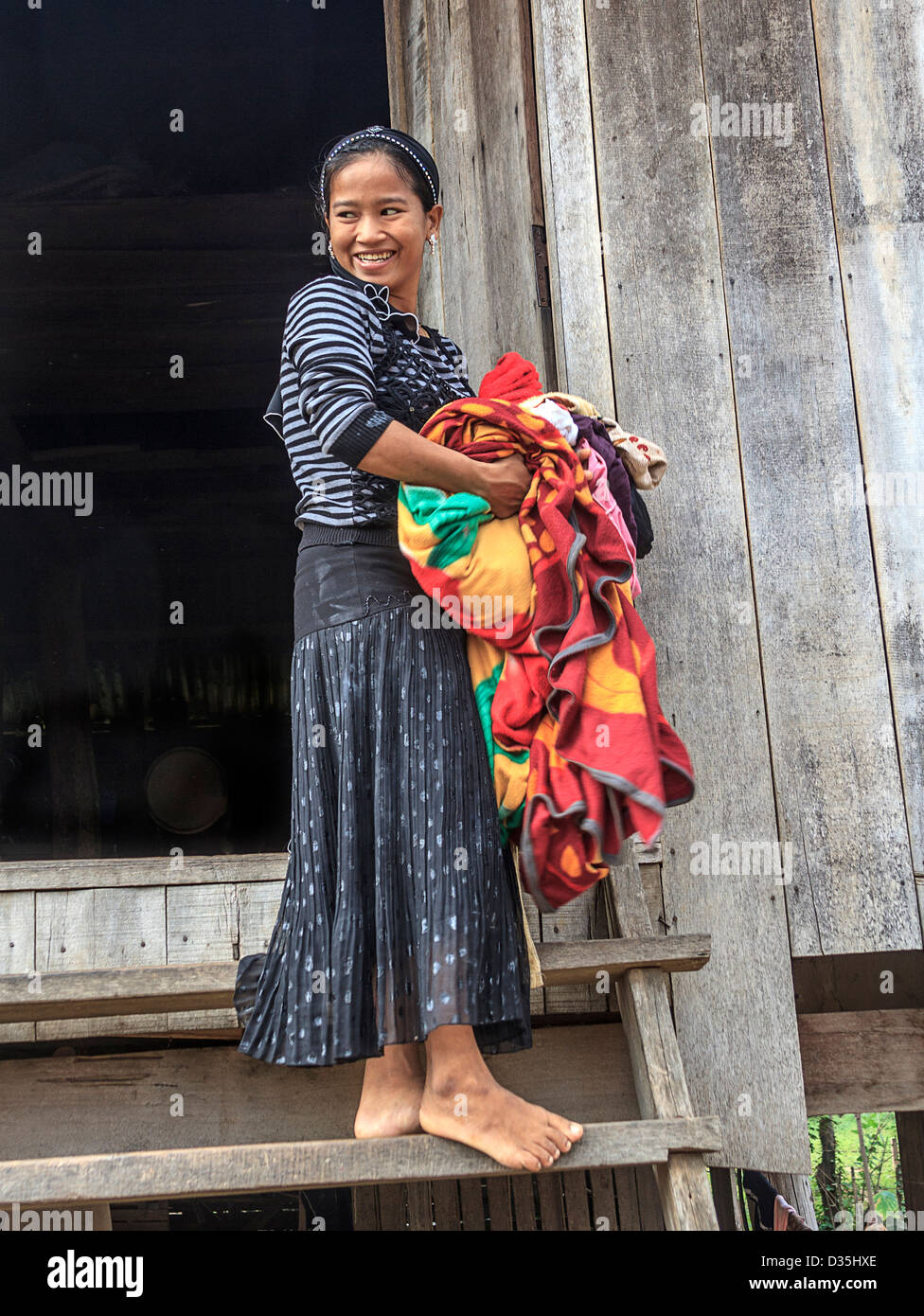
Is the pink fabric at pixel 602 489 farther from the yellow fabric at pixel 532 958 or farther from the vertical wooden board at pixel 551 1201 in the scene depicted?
the vertical wooden board at pixel 551 1201

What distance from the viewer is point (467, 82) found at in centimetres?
294

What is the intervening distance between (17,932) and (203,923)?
36 centimetres

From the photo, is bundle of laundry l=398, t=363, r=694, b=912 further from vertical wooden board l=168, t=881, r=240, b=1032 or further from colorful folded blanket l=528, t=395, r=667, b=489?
vertical wooden board l=168, t=881, r=240, b=1032

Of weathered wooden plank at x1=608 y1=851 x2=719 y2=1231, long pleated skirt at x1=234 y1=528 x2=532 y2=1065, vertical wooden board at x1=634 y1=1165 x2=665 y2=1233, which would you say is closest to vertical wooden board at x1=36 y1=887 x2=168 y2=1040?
long pleated skirt at x1=234 y1=528 x2=532 y2=1065

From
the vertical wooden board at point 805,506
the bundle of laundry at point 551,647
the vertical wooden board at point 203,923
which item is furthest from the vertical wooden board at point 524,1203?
the bundle of laundry at point 551,647

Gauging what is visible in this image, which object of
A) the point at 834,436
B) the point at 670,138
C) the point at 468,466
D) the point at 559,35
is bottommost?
the point at 468,466

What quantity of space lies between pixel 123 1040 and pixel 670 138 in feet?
8.01

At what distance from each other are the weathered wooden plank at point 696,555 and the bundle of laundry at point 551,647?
0.62 metres

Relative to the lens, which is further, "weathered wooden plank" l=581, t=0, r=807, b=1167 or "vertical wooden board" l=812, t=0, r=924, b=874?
"vertical wooden board" l=812, t=0, r=924, b=874

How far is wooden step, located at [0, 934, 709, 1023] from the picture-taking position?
6.01 ft

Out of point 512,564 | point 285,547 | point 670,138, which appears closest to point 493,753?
point 512,564

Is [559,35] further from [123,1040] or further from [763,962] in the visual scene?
[123,1040]

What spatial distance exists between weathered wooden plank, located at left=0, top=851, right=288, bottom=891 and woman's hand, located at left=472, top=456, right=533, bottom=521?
0.91m

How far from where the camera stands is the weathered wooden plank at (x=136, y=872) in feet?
7.30
